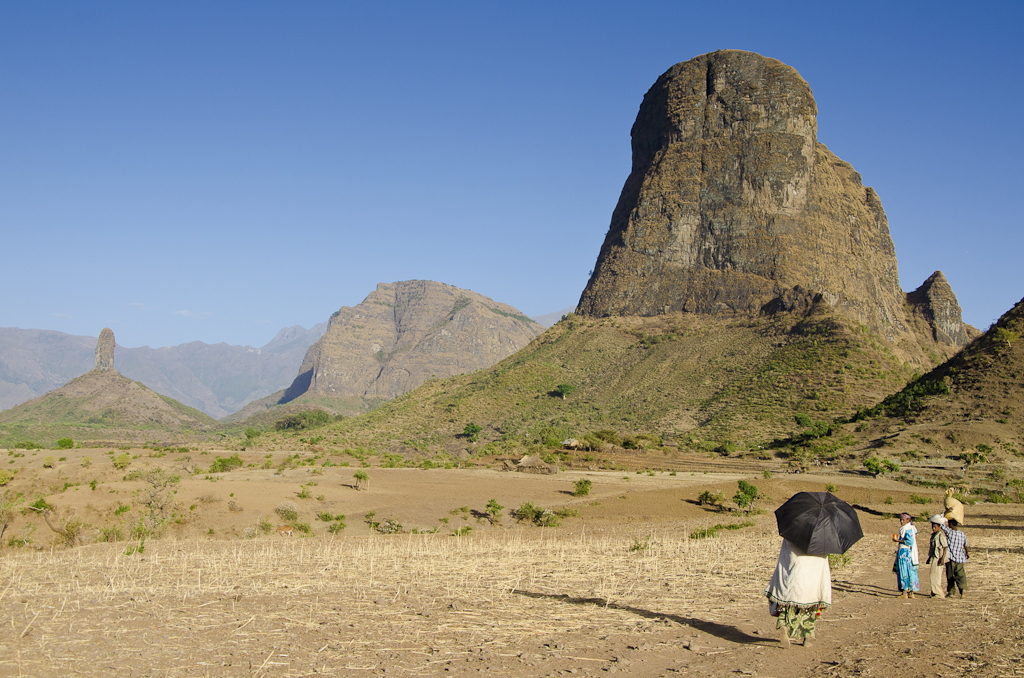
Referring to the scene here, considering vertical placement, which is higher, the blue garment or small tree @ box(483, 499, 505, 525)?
the blue garment

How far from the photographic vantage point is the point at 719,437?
59.0 metres

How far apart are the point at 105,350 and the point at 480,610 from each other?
185 meters

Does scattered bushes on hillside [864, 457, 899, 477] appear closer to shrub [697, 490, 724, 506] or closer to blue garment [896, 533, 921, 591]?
shrub [697, 490, 724, 506]

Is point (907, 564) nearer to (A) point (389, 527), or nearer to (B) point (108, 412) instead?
(A) point (389, 527)

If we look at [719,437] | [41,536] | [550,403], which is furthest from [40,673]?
[550,403]

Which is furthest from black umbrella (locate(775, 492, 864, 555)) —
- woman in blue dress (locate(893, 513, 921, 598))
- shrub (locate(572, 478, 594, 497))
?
shrub (locate(572, 478, 594, 497))

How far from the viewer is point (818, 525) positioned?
862cm

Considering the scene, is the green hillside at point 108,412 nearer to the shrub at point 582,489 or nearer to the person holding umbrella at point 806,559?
the shrub at point 582,489

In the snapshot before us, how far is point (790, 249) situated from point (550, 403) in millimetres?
34155

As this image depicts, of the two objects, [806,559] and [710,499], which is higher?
[806,559]

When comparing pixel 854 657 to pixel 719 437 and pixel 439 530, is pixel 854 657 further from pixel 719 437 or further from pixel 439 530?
pixel 719 437

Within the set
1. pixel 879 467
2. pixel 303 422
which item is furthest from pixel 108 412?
pixel 879 467

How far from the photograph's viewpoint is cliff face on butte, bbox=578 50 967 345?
281 feet

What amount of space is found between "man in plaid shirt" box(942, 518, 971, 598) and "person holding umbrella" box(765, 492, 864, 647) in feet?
12.7
